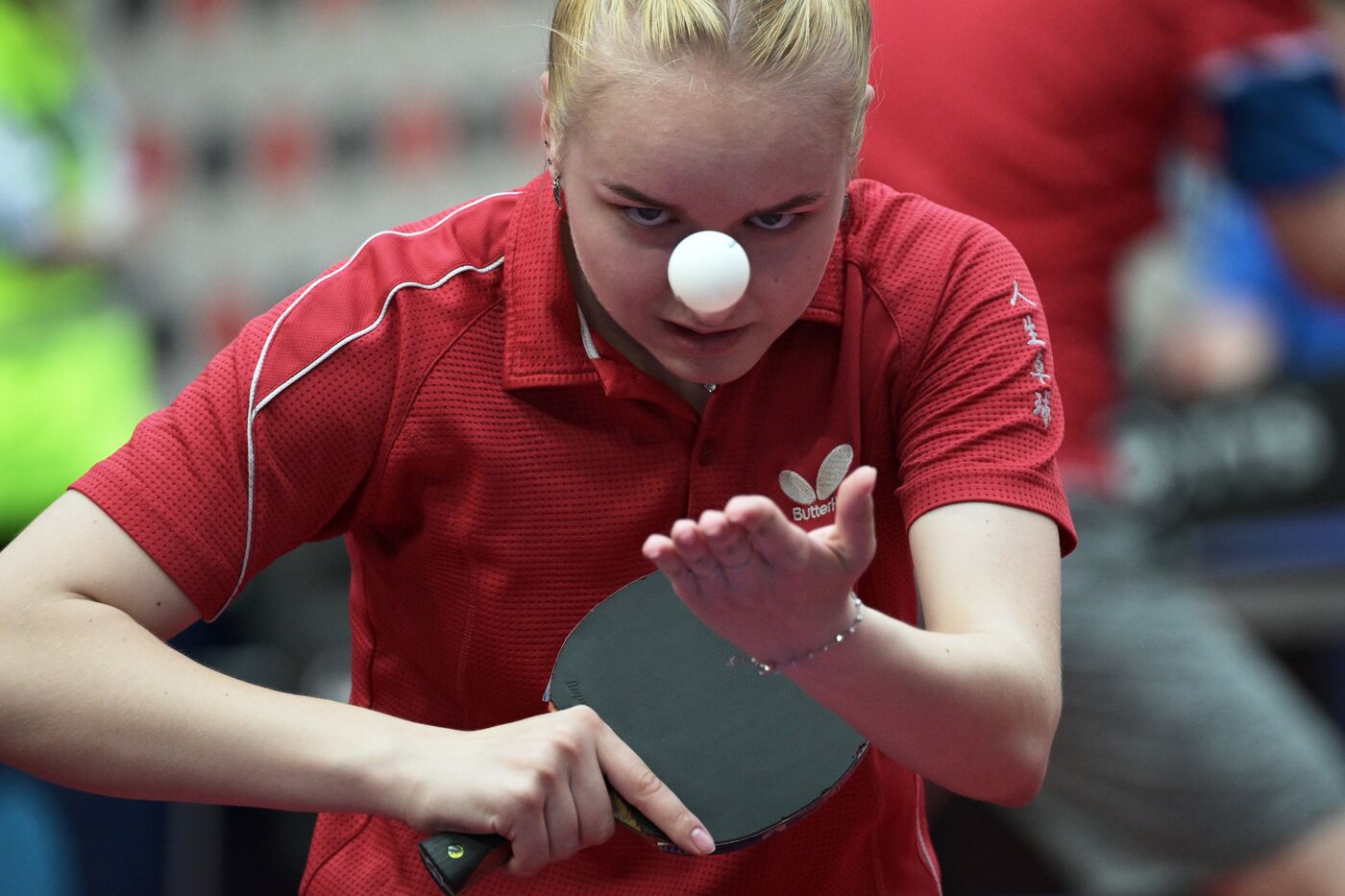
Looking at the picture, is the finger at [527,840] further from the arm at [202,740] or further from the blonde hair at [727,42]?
the blonde hair at [727,42]

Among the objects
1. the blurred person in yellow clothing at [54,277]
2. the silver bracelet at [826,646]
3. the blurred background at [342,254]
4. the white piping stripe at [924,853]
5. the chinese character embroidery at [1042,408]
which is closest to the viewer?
the silver bracelet at [826,646]

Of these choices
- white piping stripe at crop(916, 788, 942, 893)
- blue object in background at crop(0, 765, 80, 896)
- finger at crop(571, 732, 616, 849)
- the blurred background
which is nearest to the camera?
finger at crop(571, 732, 616, 849)

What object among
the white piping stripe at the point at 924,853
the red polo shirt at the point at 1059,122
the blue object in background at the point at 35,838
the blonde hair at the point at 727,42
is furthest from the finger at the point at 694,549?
the blue object in background at the point at 35,838

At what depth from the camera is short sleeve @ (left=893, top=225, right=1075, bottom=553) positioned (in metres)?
2.01

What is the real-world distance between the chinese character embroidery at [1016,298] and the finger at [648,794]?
0.70 meters

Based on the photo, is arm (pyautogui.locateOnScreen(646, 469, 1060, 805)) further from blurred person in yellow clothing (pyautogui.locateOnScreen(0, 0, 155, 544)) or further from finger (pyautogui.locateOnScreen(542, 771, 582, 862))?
blurred person in yellow clothing (pyautogui.locateOnScreen(0, 0, 155, 544))

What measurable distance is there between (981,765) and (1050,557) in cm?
26

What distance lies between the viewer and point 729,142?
175 centimetres

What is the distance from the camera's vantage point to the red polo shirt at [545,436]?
6.52 feet

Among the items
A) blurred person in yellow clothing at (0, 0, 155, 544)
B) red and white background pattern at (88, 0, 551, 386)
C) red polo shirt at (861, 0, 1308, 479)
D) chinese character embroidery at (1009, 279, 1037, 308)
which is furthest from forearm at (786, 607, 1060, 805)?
red and white background pattern at (88, 0, 551, 386)

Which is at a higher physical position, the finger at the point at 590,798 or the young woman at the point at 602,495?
the young woman at the point at 602,495

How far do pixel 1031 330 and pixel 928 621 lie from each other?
15.0 inches

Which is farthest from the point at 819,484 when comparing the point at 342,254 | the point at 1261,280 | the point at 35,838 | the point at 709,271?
the point at 342,254

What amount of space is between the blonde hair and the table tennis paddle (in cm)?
57
